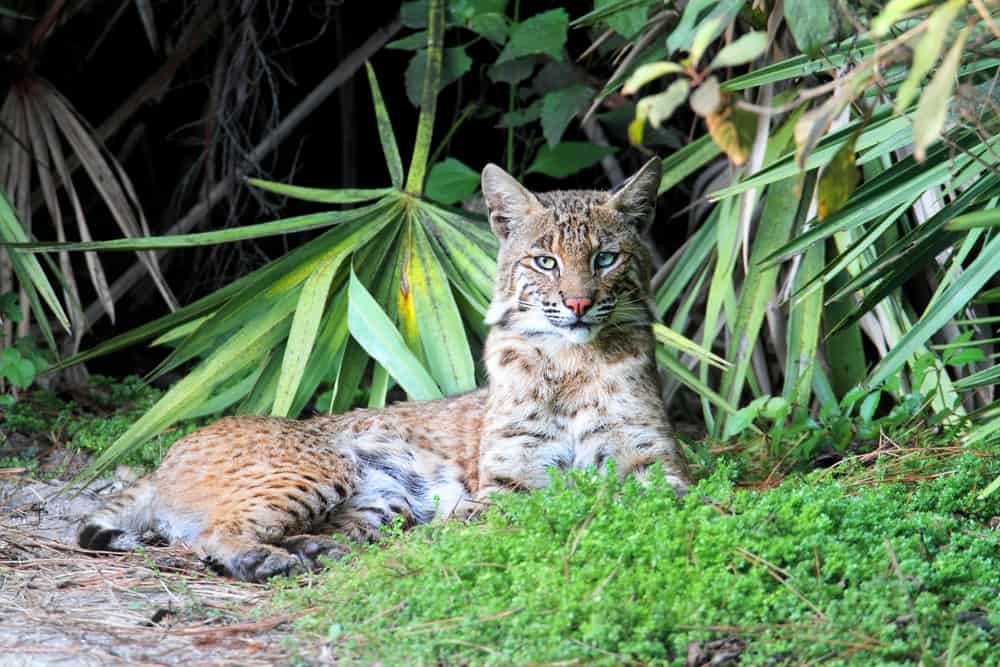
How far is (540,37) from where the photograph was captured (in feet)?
21.1

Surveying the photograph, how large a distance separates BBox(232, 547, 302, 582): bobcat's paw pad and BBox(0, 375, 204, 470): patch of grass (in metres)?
1.71

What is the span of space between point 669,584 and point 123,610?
1656 millimetres

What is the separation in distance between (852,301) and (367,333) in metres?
2.18

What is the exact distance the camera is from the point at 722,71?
6648 millimetres

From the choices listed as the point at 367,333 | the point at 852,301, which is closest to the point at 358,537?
the point at 367,333

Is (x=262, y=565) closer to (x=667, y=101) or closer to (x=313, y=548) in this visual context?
(x=313, y=548)

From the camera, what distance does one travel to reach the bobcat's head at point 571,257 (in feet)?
15.8

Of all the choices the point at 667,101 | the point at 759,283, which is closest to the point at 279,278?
the point at 759,283

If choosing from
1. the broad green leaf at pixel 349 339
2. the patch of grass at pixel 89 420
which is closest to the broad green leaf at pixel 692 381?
the broad green leaf at pixel 349 339

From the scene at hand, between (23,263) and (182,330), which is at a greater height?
(23,263)

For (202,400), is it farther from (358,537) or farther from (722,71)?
(722,71)

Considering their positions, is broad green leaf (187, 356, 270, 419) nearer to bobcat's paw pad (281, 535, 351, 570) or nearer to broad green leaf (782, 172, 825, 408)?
bobcat's paw pad (281, 535, 351, 570)

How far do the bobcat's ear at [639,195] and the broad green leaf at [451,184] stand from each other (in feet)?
5.74

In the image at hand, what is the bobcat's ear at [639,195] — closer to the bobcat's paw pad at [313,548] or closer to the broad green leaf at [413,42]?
the bobcat's paw pad at [313,548]
